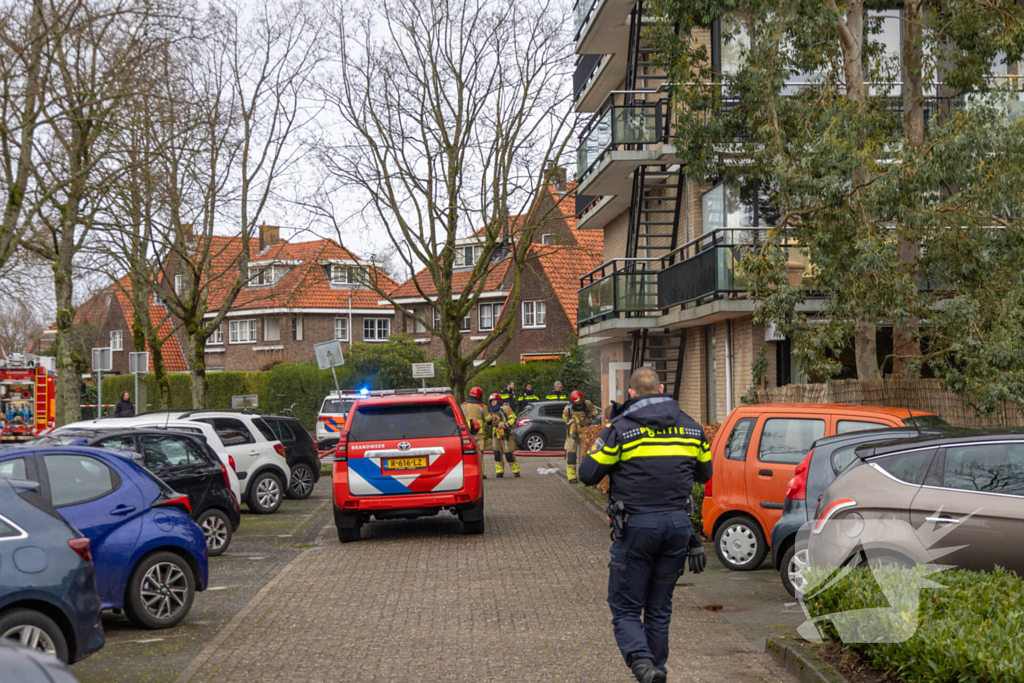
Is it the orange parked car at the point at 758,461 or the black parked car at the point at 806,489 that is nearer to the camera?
the black parked car at the point at 806,489

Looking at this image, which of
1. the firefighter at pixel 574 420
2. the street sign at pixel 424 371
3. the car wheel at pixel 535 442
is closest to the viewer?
the firefighter at pixel 574 420

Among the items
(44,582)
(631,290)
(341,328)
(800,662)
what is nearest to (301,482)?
(631,290)

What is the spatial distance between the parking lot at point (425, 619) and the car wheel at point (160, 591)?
0.42 feet

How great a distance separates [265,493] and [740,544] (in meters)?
9.31

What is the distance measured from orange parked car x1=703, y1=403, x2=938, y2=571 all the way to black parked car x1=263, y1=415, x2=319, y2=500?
1048 cm

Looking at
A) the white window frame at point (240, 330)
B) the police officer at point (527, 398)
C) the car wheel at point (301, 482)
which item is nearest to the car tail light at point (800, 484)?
the car wheel at point (301, 482)

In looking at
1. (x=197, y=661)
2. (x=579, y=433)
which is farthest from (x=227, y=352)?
(x=197, y=661)

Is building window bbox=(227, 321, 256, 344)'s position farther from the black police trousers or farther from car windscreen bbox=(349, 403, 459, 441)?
the black police trousers

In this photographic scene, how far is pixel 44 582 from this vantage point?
20.5ft

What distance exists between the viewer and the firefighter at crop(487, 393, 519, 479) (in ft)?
74.0

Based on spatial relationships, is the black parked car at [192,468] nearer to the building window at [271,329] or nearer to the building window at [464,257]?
the building window at [464,257]

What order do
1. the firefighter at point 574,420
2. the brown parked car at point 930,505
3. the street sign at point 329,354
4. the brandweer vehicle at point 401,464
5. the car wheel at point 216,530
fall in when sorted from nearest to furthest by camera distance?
the brown parked car at point 930,505, the car wheel at point 216,530, the brandweer vehicle at point 401,464, the firefighter at point 574,420, the street sign at point 329,354

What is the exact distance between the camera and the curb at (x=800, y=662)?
6.40 m

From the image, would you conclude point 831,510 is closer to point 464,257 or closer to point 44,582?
point 44,582
